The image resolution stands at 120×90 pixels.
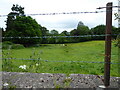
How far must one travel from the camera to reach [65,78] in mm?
2178

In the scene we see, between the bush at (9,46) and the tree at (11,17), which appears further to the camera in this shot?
the bush at (9,46)

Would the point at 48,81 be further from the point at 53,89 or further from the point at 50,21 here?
the point at 50,21

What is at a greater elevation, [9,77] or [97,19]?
[97,19]

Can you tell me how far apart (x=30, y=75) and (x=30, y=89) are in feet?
1.34

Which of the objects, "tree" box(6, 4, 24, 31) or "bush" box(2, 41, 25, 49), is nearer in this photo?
"tree" box(6, 4, 24, 31)

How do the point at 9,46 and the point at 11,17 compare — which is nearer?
the point at 9,46

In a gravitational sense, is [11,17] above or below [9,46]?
above

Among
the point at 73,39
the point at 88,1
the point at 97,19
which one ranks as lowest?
the point at 73,39

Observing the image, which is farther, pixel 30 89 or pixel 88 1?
pixel 88 1

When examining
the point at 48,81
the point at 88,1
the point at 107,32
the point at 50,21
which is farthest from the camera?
the point at 88,1

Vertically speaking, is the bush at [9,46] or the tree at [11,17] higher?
the tree at [11,17]

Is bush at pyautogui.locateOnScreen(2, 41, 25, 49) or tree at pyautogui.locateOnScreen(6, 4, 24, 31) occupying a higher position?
tree at pyautogui.locateOnScreen(6, 4, 24, 31)

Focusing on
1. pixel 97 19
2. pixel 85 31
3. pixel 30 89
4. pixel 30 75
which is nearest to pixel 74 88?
pixel 30 89

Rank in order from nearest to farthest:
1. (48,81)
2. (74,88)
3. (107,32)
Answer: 1. (107,32)
2. (74,88)
3. (48,81)
